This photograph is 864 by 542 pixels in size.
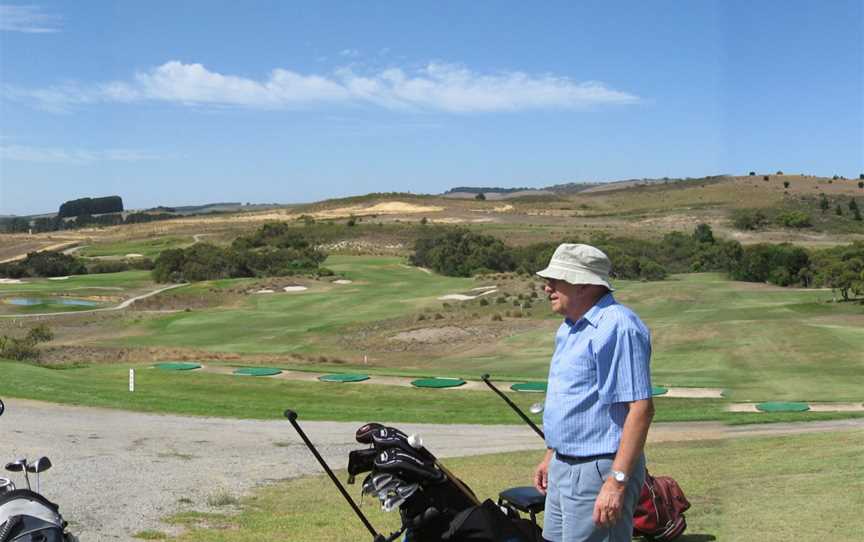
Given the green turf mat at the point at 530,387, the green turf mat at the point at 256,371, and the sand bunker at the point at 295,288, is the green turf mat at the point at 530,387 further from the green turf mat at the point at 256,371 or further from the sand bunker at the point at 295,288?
the sand bunker at the point at 295,288

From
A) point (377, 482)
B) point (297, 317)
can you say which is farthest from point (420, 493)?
point (297, 317)

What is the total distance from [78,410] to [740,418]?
13017 millimetres

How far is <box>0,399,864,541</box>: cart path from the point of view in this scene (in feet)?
32.2

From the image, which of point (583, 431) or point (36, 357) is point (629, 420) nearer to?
point (583, 431)

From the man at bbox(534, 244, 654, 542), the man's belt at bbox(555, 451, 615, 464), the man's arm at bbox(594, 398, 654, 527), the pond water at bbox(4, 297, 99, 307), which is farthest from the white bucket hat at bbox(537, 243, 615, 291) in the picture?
the pond water at bbox(4, 297, 99, 307)

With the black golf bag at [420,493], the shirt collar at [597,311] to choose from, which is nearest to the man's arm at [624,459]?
the shirt collar at [597,311]

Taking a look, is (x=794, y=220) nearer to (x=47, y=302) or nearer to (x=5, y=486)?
(x=47, y=302)

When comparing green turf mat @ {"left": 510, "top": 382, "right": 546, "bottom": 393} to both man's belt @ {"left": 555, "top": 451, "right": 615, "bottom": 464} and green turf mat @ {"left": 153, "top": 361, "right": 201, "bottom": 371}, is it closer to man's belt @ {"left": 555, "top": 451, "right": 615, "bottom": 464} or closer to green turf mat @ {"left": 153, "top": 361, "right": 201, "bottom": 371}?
green turf mat @ {"left": 153, "top": 361, "right": 201, "bottom": 371}

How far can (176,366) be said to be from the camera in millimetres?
28641

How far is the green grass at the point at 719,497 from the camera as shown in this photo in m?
7.30

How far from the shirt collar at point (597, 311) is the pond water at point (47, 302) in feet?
199

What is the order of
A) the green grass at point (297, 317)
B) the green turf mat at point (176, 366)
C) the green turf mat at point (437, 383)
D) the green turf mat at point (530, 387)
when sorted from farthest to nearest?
the green grass at point (297, 317)
the green turf mat at point (176, 366)
the green turf mat at point (437, 383)
the green turf mat at point (530, 387)

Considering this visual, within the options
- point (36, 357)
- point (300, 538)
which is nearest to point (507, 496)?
point (300, 538)

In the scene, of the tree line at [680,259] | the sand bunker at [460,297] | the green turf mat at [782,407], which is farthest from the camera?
the sand bunker at [460,297]
